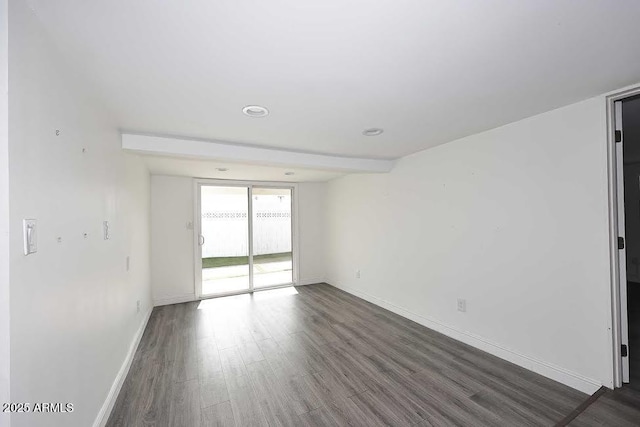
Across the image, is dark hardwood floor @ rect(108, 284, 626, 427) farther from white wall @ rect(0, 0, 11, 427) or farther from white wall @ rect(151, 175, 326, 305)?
white wall @ rect(0, 0, 11, 427)

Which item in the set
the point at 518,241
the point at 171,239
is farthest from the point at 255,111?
the point at 171,239

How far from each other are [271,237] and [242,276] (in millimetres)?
992

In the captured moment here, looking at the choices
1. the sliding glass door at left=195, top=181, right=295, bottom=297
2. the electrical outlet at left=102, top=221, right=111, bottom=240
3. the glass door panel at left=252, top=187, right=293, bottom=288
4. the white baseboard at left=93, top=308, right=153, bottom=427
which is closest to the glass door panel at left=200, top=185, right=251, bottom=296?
the sliding glass door at left=195, top=181, right=295, bottom=297

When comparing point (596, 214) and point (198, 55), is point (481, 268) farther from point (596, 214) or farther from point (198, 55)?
point (198, 55)

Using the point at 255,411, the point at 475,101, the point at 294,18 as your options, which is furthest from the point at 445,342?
the point at 294,18

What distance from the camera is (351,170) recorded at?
3.62 m

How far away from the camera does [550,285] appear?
2150mm

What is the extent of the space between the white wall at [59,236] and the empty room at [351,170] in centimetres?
1

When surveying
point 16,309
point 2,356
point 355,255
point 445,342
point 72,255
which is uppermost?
point 72,255

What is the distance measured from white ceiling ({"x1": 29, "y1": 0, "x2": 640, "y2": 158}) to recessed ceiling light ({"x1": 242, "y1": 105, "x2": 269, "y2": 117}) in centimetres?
9

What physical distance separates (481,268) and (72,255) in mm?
3309

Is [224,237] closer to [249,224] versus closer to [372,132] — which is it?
[249,224]

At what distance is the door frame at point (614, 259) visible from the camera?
6.05 feet

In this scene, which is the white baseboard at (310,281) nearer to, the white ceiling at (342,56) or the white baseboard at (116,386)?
the white baseboard at (116,386)
